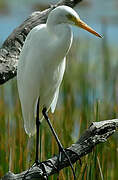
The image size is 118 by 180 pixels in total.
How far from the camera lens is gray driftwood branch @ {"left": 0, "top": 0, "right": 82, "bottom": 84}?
1.59 m

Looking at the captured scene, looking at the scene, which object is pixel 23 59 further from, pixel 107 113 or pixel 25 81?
pixel 107 113

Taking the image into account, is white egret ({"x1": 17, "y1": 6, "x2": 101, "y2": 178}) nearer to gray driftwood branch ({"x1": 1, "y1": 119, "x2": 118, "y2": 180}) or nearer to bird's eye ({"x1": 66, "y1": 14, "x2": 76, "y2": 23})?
bird's eye ({"x1": 66, "y1": 14, "x2": 76, "y2": 23})

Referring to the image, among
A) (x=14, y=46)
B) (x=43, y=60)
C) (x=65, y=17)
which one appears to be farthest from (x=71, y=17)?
(x=14, y=46)

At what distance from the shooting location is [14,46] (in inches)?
65.6

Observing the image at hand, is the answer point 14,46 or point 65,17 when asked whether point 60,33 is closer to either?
point 65,17

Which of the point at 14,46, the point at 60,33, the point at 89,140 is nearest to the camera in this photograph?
the point at 89,140

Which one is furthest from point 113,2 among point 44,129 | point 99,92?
point 44,129

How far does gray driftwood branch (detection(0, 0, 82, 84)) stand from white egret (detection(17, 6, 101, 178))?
54 mm

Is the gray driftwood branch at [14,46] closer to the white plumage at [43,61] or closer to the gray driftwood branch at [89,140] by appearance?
the white plumage at [43,61]

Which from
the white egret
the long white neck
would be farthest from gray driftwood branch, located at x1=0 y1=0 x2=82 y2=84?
the long white neck

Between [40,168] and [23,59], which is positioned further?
[23,59]

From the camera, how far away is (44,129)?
6.68ft

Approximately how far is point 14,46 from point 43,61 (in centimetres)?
18

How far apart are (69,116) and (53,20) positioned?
799 millimetres
